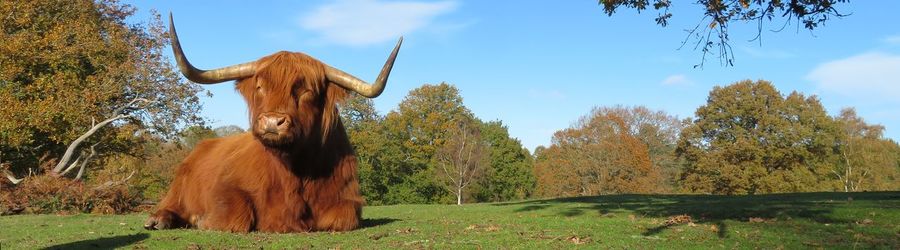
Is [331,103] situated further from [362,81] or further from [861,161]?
[861,161]

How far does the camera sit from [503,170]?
64000 millimetres

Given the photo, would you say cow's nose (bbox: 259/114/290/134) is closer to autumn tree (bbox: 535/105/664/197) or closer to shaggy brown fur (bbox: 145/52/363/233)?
shaggy brown fur (bbox: 145/52/363/233)

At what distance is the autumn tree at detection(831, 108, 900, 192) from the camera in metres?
55.1

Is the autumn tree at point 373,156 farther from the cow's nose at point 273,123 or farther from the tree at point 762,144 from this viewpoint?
the cow's nose at point 273,123

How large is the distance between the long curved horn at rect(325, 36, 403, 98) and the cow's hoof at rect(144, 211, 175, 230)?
2.66m

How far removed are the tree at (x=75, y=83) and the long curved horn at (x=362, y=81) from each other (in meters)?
18.0

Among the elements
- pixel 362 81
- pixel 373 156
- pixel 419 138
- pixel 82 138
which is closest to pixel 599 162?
pixel 419 138

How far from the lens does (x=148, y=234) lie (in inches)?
274

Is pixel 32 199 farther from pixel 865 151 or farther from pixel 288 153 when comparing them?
pixel 865 151

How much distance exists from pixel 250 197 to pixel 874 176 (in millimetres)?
63531

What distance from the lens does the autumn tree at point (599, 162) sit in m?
56.9

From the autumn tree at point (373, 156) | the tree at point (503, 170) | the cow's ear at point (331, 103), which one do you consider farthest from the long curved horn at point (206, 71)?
the tree at point (503, 170)

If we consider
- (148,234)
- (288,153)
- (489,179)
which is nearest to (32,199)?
(148,234)

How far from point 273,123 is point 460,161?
52.1 m
